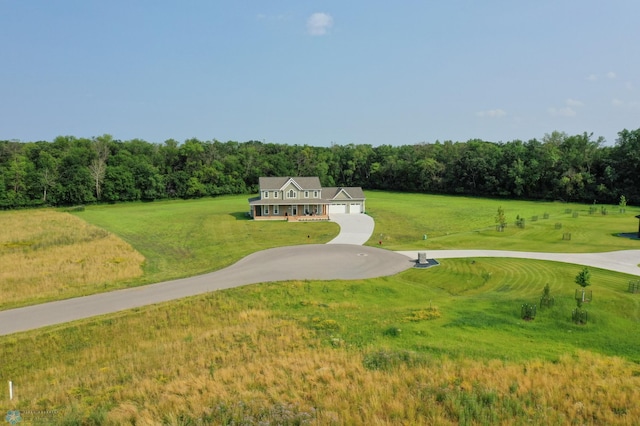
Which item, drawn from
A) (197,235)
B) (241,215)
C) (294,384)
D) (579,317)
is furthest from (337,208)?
(294,384)

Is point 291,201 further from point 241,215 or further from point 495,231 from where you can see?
point 495,231

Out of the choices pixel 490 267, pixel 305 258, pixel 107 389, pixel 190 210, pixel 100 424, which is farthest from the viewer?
pixel 190 210

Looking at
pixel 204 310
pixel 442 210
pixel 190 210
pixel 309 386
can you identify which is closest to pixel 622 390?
pixel 309 386

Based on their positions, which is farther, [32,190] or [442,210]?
[32,190]

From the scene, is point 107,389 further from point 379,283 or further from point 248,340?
point 379,283

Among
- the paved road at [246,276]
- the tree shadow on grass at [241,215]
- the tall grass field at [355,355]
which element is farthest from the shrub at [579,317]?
the tree shadow on grass at [241,215]

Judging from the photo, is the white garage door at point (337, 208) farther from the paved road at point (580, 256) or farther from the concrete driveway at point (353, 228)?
the paved road at point (580, 256)
